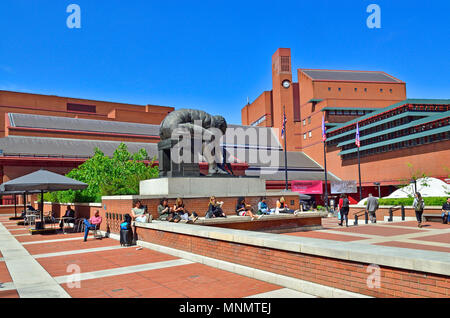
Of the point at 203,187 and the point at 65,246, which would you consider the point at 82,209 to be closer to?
the point at 65,246

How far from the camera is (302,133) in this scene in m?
71.2

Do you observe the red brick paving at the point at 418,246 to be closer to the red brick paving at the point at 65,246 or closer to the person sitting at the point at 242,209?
the person sitting at the point at 242,209

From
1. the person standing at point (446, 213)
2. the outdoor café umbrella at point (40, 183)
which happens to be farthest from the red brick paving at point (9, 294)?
the person standing at point (446, 213)

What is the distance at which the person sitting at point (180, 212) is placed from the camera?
1258cm

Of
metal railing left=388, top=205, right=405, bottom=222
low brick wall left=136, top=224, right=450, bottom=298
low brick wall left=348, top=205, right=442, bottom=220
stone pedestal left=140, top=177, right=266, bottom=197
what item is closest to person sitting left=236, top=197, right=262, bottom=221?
stone pedestal left=140, top=177, right=266, bottom=197

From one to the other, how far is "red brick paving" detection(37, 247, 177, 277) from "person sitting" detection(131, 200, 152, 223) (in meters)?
1.35

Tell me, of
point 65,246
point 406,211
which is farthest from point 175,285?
point 406,211

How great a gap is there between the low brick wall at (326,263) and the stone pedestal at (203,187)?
18.7 ft

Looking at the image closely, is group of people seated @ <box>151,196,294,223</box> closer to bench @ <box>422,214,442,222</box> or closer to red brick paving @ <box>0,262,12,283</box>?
red brick paving @ <box>0,262,12,283</box>

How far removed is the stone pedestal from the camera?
48.3 feet

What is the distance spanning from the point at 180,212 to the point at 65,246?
4.37 metres

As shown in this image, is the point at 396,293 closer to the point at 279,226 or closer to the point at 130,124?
the point at 279,226
